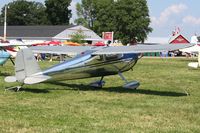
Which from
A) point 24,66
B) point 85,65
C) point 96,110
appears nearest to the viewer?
point 96,110

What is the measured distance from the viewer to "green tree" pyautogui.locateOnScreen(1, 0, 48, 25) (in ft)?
419

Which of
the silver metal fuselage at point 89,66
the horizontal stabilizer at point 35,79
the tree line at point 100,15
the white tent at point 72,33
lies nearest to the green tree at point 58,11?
the tree line at point 100,15

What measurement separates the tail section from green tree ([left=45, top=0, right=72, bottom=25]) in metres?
104

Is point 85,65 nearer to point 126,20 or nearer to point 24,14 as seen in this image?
point 126,20

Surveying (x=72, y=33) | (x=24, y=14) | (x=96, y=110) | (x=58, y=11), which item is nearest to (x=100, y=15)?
(x=58, y=11)

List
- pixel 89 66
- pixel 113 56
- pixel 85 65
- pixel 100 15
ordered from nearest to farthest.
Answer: pixel 85 65, pixel 89 66, pixel 113 56, pixel 100 15

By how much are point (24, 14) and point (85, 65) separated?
122 m

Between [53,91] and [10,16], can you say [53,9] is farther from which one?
[53,91]

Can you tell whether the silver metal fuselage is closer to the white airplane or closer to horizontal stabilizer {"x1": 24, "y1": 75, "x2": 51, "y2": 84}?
the white airplane

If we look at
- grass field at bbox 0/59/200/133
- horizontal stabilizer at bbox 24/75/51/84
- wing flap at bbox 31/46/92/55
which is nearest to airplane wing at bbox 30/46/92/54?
wing flap at bbox 31/46/92/55

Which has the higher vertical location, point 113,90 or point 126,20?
point 126,20

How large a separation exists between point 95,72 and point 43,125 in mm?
6068

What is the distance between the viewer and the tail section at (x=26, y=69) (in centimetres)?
1203

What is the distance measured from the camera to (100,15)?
108 meters
